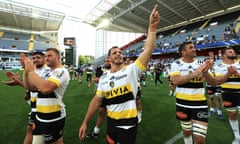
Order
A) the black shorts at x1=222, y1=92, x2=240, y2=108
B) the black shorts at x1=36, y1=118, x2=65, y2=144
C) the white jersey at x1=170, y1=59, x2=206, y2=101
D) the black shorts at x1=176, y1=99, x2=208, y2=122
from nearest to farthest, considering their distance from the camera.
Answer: the black shorts at x1=36, y1=118, x2=65, y2=144, the black shorts at x1=176, y1=99, x2=208, y2=122, the white jersey at x1=170, y1=59, x2=206, y2=101, the black shorts at x1=222, y1=92, x2=240, y2=108

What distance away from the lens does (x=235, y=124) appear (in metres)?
3.40

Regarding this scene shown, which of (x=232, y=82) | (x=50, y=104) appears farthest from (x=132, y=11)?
(x=50, y=104)

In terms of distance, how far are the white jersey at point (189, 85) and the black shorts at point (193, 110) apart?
78mm

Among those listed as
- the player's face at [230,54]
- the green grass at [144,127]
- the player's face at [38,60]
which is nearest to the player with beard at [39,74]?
the player's face at [38,60]

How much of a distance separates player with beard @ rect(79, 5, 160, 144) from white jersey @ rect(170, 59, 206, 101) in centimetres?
107

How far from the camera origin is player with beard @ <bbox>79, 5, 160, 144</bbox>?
72.1 inches

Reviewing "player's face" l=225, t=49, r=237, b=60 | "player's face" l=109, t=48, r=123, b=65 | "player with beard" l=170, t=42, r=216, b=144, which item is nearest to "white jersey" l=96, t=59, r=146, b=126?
"player's face" l=109, t=48, r=123, b=65

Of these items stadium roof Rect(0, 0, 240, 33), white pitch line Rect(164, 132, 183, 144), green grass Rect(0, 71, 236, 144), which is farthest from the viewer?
stadium roof Rect(0, 0, 240, 33)

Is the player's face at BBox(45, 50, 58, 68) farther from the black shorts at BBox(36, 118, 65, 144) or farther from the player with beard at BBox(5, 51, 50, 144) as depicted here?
the black shorts at BBox(36, 118, 65, 144)

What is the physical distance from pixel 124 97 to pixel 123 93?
0.05 metres

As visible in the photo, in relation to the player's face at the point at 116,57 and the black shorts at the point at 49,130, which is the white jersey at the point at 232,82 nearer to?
the player's face at the point at 116,57

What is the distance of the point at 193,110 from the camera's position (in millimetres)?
2496

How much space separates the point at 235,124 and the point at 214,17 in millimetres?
32134

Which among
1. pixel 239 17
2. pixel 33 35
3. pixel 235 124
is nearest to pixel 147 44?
pixel 235 124
